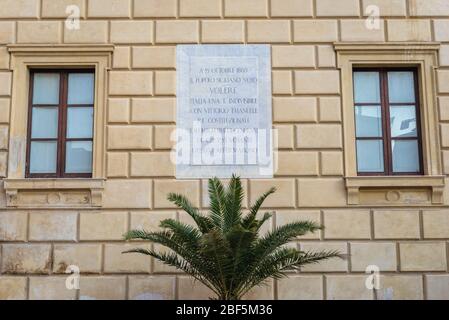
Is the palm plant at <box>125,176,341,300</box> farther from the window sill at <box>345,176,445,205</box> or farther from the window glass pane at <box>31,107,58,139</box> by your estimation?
the window glass pane at <box>31,107,58,139</box>

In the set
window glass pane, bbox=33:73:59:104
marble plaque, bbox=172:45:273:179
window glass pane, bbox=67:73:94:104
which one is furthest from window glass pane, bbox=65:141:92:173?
marble plaque, bbox=172:45:273:179

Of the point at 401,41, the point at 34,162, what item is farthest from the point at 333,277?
the point at 34,162

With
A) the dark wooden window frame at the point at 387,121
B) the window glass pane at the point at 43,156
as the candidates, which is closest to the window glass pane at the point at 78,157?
the window glass pane at the point at 43,156

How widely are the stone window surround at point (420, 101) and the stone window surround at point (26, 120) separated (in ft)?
15.8

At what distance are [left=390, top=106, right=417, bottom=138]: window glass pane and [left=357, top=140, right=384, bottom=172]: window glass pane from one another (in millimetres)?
428

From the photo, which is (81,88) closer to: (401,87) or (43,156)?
(43,156)

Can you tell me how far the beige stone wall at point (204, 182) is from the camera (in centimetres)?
1262

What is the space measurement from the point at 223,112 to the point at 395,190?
372cm

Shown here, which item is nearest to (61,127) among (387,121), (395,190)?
(387,121)

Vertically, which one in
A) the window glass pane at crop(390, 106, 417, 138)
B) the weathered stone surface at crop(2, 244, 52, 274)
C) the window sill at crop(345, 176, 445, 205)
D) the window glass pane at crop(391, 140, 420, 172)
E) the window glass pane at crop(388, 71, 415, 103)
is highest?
the window glass pane at crop(388, 71, 415, 103)

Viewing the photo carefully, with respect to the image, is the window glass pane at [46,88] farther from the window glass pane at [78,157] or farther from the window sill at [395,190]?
the window sill at [395,190]

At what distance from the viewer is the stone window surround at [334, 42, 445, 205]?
42.1 ft

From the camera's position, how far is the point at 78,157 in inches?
524

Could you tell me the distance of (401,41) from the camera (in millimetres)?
13477
